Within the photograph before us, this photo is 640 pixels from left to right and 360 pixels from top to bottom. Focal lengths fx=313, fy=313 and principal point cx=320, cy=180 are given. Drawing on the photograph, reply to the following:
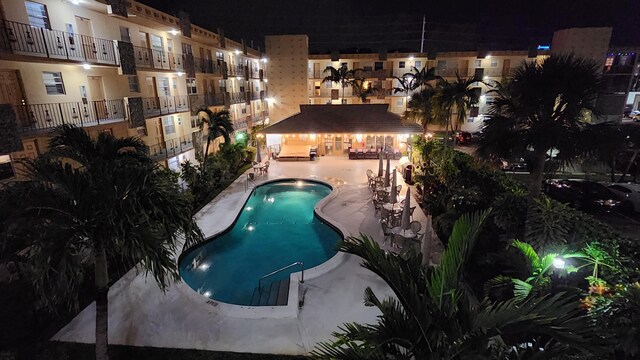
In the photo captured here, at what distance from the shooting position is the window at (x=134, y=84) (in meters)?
17.9

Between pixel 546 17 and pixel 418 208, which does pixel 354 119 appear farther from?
pixel 546 17

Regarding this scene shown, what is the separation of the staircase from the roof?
17.4 meters

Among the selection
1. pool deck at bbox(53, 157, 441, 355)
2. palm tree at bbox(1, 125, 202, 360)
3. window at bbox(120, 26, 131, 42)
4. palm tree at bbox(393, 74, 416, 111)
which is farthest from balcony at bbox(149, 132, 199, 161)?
palm tree at bbox(393, 74, 416, 111)

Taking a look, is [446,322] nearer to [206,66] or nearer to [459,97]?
[459,97]

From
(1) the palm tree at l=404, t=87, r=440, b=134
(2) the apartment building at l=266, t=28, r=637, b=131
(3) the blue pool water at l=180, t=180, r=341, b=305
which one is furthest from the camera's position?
(2) the apartment building at l=266, t=28, r=637, b=131

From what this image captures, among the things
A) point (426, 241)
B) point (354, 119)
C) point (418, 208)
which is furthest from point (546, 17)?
point (426, 241)

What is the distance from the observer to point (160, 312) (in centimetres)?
881

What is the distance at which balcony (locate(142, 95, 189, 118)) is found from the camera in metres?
18.6

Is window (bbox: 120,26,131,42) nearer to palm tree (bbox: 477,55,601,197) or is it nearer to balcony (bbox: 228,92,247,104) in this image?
balcony (bbox: 228,92,247,104)

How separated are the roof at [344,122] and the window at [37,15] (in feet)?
50.1

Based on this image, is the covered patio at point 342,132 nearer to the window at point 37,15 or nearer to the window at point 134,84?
the window at point 134,84

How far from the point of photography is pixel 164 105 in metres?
20.2

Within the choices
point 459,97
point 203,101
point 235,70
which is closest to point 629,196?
point 459,97

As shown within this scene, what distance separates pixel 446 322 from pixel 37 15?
692 inches
